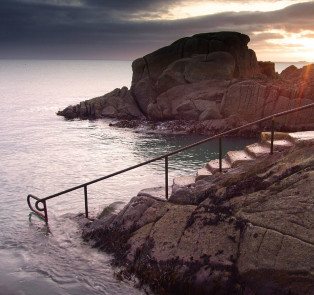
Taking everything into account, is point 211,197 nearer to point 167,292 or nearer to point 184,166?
point 167,292

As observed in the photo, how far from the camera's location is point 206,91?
37.8 meters

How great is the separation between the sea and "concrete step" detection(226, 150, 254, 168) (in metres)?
3.79

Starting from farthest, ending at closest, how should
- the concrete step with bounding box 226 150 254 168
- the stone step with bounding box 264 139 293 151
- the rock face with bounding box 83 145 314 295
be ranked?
the concrete step with bounding box 226 150 254 168
the stone step with bounding box 264 139 293 151
the rock face with bounding box 83 145 314 295

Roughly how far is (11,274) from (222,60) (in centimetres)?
3650

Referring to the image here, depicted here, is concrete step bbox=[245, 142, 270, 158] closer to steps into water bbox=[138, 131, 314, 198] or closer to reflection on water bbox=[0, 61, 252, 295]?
steps into water bbox=[138, 131, 314, 198]

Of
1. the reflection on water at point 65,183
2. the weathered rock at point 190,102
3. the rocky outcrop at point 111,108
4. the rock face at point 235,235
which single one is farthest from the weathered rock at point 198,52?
the rock face at point 235,235

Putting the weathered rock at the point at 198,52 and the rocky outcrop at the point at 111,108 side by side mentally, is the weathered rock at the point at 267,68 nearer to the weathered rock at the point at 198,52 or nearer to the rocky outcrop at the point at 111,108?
the weathered rock at the point at 198,52

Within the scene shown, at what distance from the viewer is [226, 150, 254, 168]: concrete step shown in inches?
369

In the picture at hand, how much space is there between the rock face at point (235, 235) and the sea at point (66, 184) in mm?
905

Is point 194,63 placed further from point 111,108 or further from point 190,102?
point 111,108

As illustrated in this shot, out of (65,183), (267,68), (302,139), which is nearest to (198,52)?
(267,68)

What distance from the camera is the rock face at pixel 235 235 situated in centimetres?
675

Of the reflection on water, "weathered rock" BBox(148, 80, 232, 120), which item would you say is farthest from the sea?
"weathered rock" BBox(148, 80, 232, 120)

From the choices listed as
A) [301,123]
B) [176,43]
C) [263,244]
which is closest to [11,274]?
[263,244]
